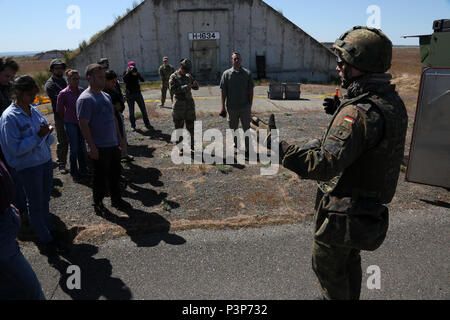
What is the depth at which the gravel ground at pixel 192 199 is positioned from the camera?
429 cm

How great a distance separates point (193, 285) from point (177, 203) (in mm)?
1908

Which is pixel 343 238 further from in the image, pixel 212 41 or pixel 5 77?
pixel 212 41

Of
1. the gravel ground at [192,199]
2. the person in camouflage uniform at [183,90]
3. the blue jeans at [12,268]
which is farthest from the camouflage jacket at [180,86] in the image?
the blue jeans at [12,268]

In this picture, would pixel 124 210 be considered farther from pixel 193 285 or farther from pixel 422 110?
pixel 422 110

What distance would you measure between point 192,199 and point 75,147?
230 centimetres

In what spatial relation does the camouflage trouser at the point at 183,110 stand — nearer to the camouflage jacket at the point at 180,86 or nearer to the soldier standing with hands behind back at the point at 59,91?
the camouflage jacket at the point at 180,86

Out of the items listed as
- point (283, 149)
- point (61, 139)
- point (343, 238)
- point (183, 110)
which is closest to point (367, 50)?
point (283, 149)

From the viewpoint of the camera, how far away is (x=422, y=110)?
5012 millimetres

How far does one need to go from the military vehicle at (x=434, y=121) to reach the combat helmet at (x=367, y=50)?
3350 mm

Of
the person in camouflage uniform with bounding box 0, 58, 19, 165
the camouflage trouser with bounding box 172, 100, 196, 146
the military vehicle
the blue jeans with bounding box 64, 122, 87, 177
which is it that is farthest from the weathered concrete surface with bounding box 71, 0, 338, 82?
the military vehicle

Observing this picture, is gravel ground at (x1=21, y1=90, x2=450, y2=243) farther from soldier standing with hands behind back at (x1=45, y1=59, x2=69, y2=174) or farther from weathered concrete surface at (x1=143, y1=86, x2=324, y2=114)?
weathered concrete surface at (x1=143, y1=86, x2=324, y2=114)

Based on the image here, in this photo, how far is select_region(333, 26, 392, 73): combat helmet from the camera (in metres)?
2.16

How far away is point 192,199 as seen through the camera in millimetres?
5039

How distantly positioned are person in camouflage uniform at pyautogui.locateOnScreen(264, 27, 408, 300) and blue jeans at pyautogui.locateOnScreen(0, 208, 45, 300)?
1.97 meters
